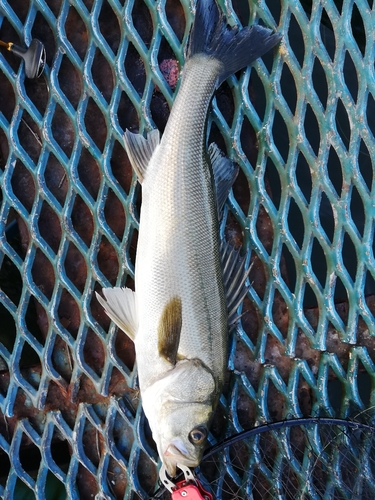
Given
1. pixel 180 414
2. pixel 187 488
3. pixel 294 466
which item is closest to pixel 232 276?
pixel 180 414

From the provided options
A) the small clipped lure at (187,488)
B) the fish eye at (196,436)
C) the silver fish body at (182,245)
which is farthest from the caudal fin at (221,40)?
the small clipped lure at (187,488)

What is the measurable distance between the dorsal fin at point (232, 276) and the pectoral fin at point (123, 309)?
43cm

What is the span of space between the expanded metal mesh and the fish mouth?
0.42m

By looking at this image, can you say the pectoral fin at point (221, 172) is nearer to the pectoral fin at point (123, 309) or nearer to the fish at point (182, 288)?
the fish at point (182, 288)

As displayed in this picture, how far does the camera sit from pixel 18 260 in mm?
2246

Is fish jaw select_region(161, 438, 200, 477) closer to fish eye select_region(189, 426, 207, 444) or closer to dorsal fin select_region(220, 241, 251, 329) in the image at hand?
fish eye select_region(189, 426, 207, 444)

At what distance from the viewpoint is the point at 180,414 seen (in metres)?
1.83

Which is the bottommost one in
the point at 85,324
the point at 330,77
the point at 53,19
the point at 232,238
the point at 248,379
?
the point at 248,379

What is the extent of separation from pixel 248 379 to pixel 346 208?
40.0 inches

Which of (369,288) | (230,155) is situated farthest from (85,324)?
(369,288)

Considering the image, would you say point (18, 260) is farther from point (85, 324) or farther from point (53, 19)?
point (53, 19)

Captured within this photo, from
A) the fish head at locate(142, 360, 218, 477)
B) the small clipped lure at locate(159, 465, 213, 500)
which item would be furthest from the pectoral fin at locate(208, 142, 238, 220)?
the small clipped lure at locate(159, 465, 213, 500)

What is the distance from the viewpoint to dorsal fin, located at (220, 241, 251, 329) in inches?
77.9

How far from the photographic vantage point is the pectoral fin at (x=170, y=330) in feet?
5.96
